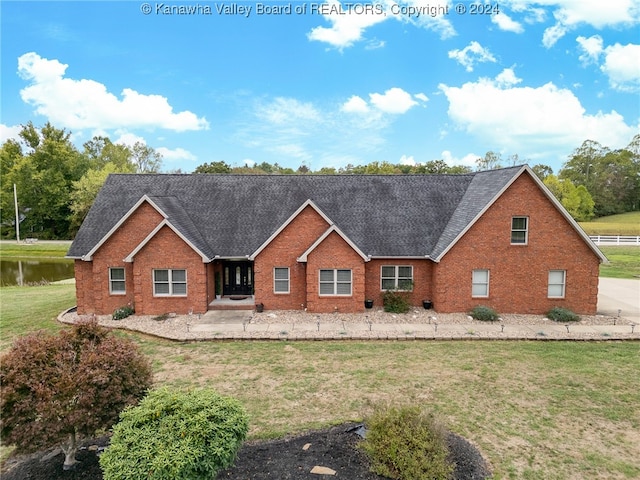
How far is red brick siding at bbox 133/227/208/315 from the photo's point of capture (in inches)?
789

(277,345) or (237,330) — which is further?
(237,330)

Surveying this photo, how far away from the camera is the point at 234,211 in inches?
946

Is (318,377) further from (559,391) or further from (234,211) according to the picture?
(234,211)

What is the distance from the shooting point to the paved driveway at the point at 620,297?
2070 cm

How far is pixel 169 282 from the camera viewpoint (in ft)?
66.9

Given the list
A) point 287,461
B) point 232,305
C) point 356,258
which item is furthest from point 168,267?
point 287,461

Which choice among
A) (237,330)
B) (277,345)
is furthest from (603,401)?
(237,330)

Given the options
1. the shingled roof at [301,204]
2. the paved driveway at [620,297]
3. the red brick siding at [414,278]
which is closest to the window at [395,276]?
the red brick siding at [414,278]

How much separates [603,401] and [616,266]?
98.1ft

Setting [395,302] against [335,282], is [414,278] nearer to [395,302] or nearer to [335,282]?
[395,302]

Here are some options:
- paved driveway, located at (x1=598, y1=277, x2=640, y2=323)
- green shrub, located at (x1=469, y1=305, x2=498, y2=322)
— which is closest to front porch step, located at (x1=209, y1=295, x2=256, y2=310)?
green shrub, located at (x1=469, y1=305, x2=498, y2=322)

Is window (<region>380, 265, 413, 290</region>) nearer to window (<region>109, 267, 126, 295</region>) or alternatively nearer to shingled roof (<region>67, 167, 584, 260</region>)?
shingled roof (<region>67, 167, 584, 260</region>)

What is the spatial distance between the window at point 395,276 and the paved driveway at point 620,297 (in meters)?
9.87

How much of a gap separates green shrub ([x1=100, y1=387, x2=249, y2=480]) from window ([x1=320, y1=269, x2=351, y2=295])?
13.1 metres
